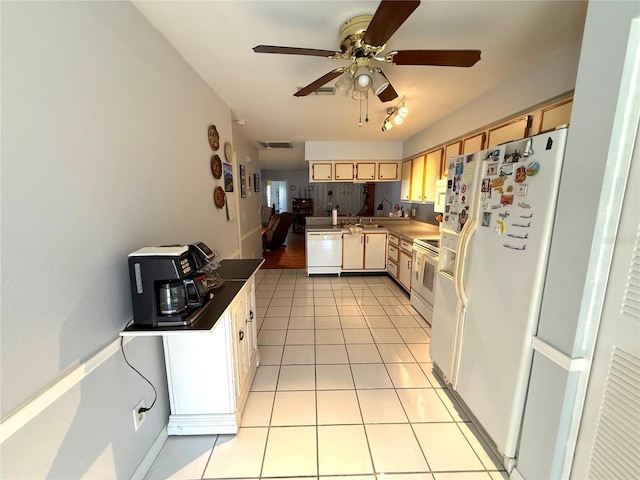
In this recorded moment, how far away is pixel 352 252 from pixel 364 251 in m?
0.21

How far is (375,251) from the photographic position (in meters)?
4.45

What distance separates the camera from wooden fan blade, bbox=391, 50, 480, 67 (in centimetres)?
138

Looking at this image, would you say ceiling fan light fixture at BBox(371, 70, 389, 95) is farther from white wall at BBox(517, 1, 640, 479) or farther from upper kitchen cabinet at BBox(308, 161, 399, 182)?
upper kitchen cabinet at BBox(308, 161, 399, 182)

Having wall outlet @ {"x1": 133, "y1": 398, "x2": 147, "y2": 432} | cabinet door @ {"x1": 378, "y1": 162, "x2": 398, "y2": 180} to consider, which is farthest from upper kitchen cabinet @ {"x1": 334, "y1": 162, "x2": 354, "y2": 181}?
wall outlet @ {"x1": 133, "y1": 398, "x2": 147, "y2": 432}

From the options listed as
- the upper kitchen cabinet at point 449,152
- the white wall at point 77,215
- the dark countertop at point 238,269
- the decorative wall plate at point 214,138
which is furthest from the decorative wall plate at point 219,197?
the upper kitchen cabinet at point 449,152

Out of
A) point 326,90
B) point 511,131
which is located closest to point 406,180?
point 511,131

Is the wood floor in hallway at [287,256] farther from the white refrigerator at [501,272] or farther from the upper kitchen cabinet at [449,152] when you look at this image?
the white refrigerator at [501,272]

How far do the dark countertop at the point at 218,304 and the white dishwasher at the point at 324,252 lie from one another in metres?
2.28

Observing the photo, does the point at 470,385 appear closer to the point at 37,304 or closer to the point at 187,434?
the point at 187,434

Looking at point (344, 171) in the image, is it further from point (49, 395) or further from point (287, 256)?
point (49, 395)

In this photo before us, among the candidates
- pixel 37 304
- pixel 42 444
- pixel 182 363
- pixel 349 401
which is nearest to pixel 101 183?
pixel 37 304

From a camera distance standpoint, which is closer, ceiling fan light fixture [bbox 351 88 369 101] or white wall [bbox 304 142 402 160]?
ceiling fan light fixture [bbox 351 88 369 101]

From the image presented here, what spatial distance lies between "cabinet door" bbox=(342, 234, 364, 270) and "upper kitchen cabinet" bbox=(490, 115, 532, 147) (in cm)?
240

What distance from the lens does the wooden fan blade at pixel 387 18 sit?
98cm
